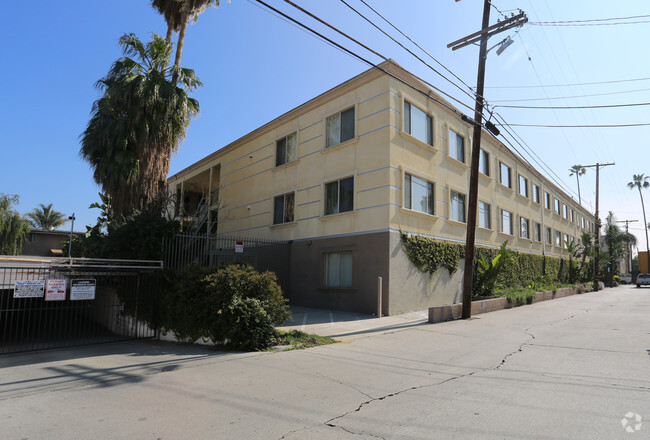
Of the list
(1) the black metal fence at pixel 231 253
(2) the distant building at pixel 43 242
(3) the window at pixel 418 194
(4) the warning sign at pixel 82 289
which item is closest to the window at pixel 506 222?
(3) the window at pixel 418 194

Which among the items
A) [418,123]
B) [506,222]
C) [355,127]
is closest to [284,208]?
[355,127]

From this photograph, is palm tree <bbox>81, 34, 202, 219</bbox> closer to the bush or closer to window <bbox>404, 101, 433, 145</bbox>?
the bush

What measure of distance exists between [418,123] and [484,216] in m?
8.18

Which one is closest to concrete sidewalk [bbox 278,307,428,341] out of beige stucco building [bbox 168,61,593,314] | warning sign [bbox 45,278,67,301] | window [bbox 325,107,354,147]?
beige stucco building [bbox 168,61,593,314]

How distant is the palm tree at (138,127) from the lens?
1625 cm

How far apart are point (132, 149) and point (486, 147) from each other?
18.7 m

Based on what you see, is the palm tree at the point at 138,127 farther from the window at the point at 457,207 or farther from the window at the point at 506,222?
the window at the point at 506,222

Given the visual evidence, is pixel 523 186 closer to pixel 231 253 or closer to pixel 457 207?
pixel 457 207

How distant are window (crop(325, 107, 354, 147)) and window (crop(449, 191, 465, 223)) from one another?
19.5 feet

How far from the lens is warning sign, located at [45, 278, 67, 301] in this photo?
8836 mm

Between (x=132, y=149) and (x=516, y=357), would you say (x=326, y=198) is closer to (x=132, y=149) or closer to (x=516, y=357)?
(x=132, y=149)

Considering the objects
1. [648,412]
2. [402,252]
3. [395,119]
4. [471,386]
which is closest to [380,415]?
[471,386]

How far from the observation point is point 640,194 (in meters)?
71.2

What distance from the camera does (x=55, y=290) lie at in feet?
29.5
